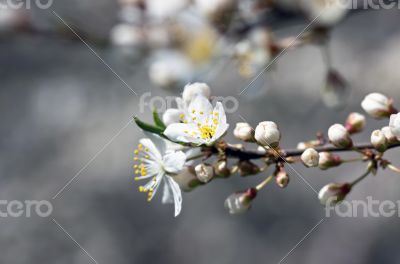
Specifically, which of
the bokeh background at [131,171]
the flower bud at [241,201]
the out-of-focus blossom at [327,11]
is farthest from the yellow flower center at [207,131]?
the bokeh background at [131,171]

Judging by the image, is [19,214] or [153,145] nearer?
[153,145]

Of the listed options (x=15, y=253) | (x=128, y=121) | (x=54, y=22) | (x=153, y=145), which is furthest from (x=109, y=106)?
(x=153, y=145)

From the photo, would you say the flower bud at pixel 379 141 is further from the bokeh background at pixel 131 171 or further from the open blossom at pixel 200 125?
the bokeh background at pixel 131 171

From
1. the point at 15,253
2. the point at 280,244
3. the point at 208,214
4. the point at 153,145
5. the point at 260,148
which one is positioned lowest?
the point at 280,244

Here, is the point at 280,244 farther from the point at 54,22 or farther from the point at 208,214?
the point at 54,22

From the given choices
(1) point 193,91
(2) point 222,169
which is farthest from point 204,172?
(1) point 193,91
